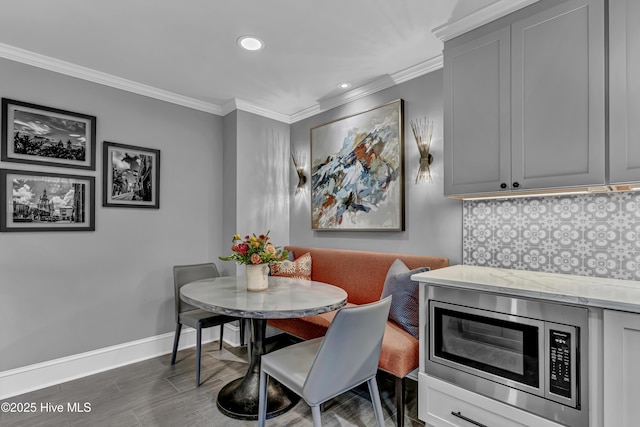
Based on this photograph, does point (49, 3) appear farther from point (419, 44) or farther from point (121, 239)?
point (419, 44)

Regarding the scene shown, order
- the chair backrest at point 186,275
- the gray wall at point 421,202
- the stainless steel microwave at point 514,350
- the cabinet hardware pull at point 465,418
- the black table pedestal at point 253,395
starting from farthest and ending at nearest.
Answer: the chair backrest at point 186,275
the gray wall at point 421,202
the black table pedestal at point 253,395
the cabinet hardware pull at point 465,418
the stainless steel microwave at point 514,350

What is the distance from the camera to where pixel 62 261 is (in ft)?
8.54

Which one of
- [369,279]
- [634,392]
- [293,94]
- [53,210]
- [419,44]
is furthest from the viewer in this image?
[293,94]

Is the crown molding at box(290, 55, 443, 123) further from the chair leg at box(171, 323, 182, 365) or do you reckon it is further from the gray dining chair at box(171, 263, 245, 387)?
the chair leg at box(171, 323, 182, 365)

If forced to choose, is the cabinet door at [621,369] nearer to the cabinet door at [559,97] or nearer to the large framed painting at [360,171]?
the cabinet door at [559,97]

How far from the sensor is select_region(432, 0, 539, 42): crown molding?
1856 millimetres

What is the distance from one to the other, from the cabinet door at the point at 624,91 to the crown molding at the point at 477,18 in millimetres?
450

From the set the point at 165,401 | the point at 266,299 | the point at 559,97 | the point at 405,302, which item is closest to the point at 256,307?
the point at 266,299

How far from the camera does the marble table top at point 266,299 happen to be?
1.70 meters

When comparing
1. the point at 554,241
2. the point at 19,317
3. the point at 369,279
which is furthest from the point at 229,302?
the point at 554,241

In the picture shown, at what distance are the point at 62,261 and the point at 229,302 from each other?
1755 millimetres

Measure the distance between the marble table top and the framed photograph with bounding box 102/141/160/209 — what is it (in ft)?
3.88

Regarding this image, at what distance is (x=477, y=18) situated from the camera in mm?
1984

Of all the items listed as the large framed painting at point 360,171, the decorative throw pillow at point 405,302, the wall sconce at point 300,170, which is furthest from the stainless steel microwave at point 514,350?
the wall sconce at point 300,170
